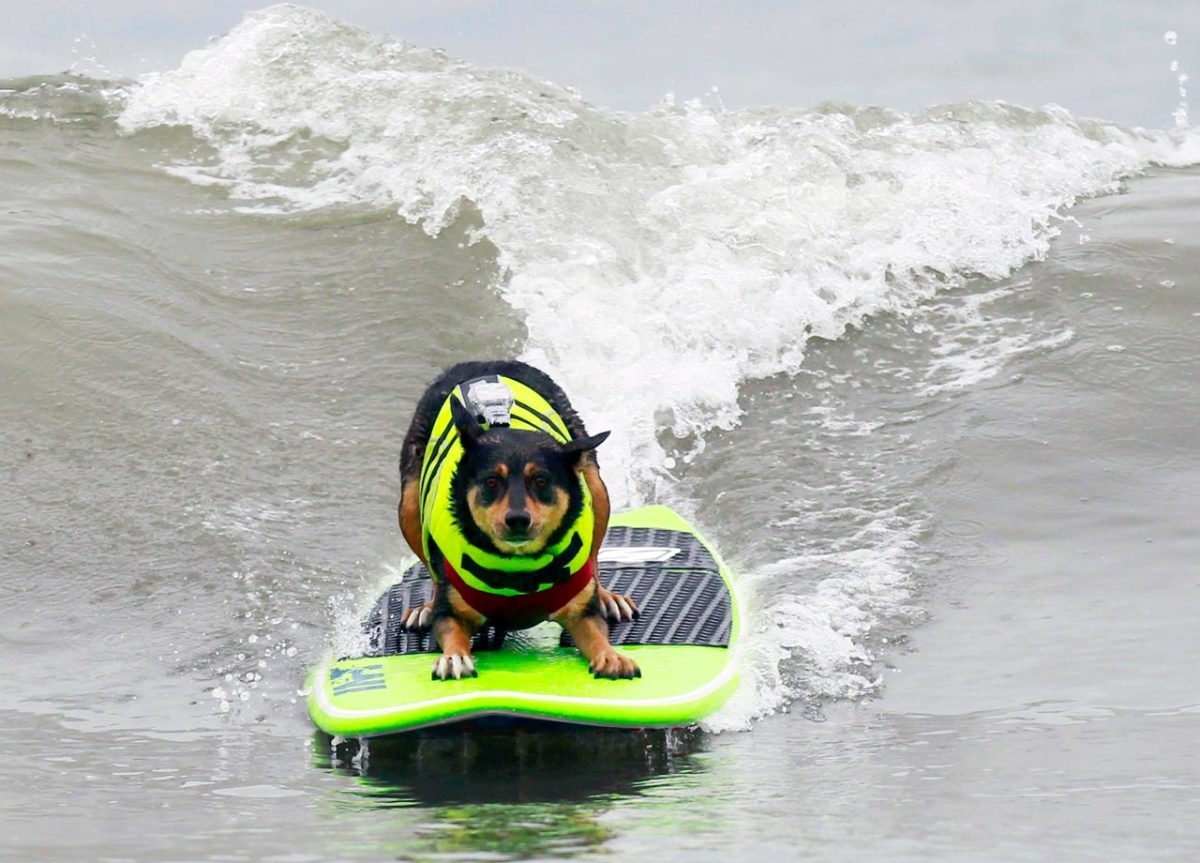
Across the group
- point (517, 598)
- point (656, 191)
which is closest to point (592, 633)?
point (517, 598)

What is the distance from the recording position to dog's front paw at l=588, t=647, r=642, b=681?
5.50 m

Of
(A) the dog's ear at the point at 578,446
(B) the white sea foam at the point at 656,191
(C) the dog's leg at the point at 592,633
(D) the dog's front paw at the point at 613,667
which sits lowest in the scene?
(D) the dog's front paw at the point at 613,667

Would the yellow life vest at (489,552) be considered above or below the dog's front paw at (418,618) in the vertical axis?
above

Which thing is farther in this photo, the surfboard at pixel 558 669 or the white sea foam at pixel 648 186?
the white sea foam at pixel 648 186

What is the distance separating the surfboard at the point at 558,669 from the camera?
17.1 ft

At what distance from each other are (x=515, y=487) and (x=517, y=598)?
0.47 meters

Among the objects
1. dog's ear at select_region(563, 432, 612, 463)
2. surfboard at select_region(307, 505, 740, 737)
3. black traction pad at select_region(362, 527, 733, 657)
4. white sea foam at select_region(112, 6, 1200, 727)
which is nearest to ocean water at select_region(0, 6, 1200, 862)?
white sea foam at select_region(112, 6, 1200, 727)

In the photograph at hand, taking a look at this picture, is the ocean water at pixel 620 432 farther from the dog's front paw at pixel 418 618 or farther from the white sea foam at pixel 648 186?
the dog's front paw at pixel 418 618

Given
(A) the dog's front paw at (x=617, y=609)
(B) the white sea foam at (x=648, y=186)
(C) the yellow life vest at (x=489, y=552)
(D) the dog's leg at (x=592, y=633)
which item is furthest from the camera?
(B) the white sea foam at (x=648, y=186)

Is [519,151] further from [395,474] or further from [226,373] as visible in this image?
[395,474]

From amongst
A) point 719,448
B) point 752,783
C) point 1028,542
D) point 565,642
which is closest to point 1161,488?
point 1028,542

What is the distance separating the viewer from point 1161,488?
26.8ft

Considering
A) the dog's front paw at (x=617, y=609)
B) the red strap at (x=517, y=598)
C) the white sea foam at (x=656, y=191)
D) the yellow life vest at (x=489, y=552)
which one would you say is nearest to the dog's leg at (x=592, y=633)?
the red strap at (x=517, y=598)

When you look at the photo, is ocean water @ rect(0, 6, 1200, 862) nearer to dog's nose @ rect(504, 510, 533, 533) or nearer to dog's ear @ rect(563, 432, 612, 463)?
dog's nose @ rect(504, 510, 533, 533)
